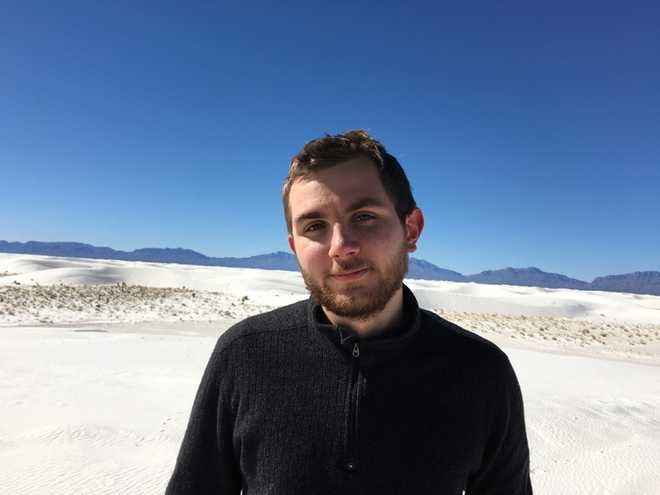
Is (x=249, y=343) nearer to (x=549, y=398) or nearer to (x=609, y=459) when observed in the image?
(x=609, y=459)

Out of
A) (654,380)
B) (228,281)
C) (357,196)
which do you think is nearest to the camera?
(357,196)

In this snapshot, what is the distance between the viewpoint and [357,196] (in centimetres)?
148

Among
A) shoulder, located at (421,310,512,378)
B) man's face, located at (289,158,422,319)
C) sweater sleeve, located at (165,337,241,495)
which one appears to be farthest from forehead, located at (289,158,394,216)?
sweater sleeve, located at (165,337,241,495)

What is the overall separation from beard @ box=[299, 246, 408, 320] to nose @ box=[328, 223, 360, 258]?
3 cm

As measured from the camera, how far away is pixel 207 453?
1488 millimetres

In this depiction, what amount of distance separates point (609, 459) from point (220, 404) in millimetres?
4635

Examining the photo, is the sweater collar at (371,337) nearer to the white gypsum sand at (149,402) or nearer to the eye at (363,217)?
the eye at (363,217)

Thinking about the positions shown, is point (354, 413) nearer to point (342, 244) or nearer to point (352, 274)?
point (352, 274)

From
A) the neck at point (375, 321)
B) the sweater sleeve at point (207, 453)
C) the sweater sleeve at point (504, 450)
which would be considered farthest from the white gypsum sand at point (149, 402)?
the neck at point (375, 321)

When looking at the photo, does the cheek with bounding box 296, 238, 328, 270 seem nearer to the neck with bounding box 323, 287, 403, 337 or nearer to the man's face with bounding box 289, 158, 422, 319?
the man's face with bounding box 289, 158, 422, 319

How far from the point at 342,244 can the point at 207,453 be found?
0.91 meters

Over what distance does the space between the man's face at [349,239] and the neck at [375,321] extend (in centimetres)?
4

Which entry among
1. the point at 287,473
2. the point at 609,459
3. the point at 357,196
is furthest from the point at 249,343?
the point at 609,459

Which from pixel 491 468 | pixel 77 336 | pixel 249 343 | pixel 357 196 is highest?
pixel 357 196
